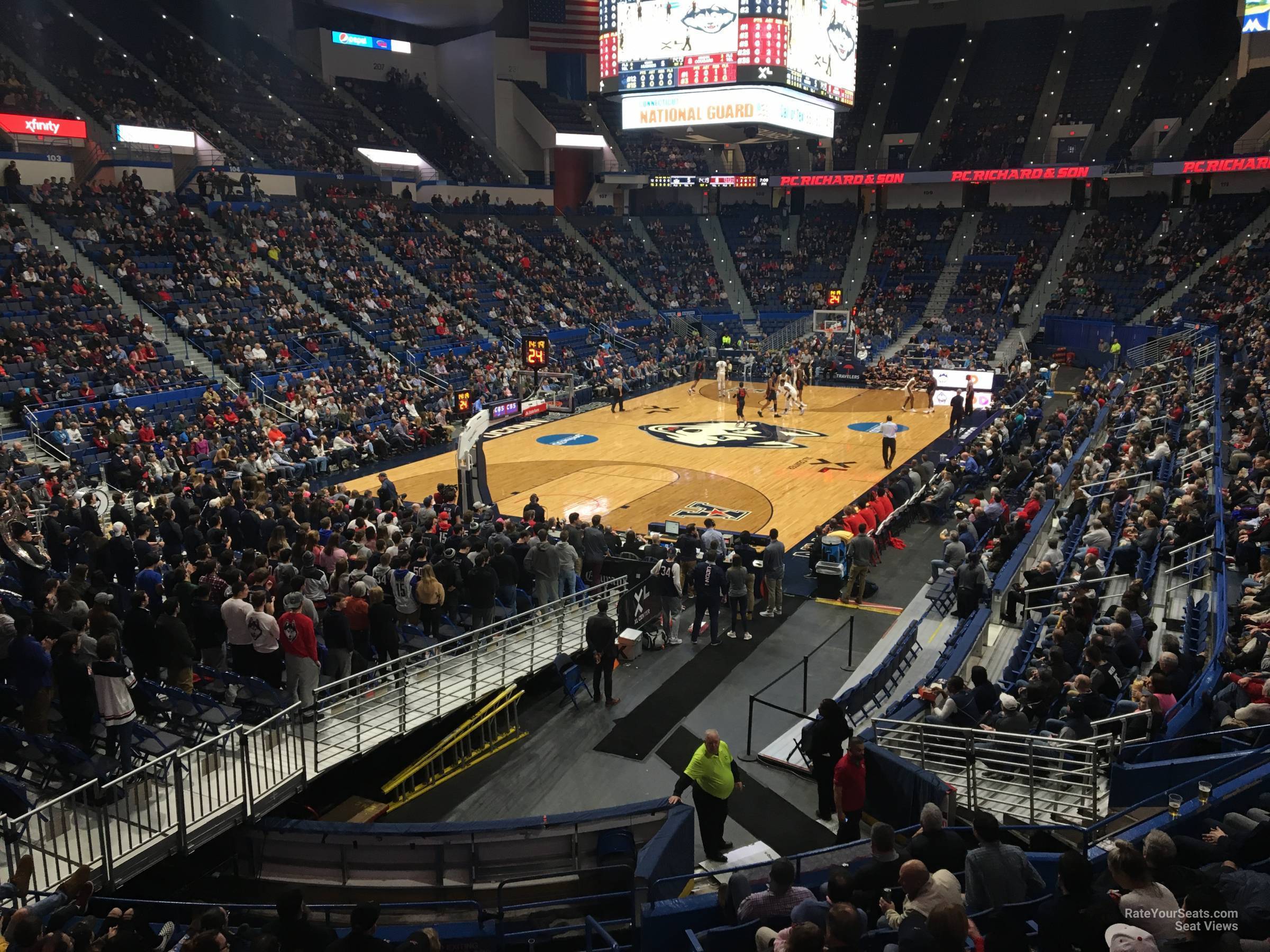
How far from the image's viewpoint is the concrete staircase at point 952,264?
1777 inches

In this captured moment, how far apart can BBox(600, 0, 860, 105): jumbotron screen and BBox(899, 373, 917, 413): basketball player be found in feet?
31.7

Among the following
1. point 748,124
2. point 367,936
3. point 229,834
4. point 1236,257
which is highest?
point 748,124

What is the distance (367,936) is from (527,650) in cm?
700

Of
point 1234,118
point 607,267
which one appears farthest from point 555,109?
point 1234,118

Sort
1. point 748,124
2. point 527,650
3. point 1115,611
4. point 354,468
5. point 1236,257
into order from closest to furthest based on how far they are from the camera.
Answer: point 1115,611, point 527,650, point 354,468, point 748,124, point 1236,257

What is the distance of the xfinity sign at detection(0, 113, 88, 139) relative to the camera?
29.4 m

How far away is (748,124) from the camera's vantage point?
30641mm

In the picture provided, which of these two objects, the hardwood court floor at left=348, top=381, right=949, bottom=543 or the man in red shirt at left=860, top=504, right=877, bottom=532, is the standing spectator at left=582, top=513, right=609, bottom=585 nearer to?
the hardwood court floor at left=348, top=381, right=949, bottom=543

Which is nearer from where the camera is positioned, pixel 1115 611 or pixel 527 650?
pixel 1115 611

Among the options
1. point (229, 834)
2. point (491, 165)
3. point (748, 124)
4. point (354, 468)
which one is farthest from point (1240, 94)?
point (229, 834)

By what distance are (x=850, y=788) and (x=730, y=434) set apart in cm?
2133

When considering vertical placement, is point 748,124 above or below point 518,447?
above

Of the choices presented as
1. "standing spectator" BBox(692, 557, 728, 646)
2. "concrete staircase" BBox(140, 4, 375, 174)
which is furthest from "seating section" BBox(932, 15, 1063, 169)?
"standing spectator" BBox(692, 557, 728, 646)

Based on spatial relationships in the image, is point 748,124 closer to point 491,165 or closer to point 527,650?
point 491,165
